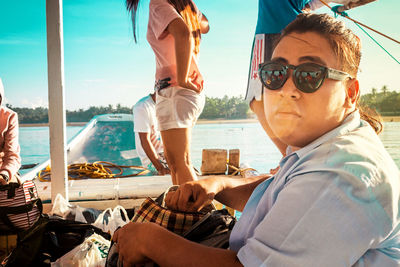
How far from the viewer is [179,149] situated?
1.81m

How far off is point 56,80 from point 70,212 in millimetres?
825

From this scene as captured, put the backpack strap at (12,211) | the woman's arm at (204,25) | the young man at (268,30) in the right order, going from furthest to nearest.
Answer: the young man at (268,30) → the woman's arm at (204,25) → the backpack strap at (12,211)

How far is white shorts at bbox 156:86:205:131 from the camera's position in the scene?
1.77 m

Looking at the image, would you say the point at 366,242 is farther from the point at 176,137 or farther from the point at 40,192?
the point at 40,192

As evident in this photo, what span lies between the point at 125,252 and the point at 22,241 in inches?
32.1

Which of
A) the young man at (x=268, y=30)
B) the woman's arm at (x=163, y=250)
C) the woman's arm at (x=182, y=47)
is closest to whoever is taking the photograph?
the woman's arm at (x=163, y=250)

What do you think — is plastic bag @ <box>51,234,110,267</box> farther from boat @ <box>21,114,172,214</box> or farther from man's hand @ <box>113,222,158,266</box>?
boat @ <box>21,114,172,214</box>

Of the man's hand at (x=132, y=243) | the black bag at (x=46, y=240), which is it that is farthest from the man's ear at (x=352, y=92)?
the black bag at (x=46, y=240)

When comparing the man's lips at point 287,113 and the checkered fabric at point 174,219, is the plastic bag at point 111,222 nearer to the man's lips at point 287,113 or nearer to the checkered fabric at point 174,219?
the checkered fabric at point 174,219

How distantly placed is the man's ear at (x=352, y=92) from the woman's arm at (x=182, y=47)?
1083 mm

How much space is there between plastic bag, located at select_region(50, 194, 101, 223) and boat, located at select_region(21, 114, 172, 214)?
0.28m

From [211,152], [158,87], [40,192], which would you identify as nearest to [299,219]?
[158,87]

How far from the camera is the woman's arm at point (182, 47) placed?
1.69 metres

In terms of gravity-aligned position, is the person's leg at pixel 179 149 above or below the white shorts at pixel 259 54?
below
